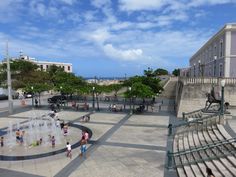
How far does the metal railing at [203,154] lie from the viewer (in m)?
12.3

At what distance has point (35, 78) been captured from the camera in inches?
2245

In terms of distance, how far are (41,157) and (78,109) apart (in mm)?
19158

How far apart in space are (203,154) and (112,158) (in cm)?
558

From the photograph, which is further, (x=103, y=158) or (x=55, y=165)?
(x=103, y=158)

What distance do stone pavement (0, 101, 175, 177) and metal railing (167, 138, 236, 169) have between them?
2.71 feet

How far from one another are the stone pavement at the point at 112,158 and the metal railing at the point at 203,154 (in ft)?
2.71

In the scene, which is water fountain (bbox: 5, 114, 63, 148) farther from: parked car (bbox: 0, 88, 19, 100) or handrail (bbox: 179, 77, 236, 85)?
parked car (bbox: 0, 88, 19, 100)

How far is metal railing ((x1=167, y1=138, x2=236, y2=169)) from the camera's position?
1233cm

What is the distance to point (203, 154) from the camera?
13.5 metres

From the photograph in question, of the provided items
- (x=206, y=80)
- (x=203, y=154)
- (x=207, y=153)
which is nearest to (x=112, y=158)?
(x=203, y=154)

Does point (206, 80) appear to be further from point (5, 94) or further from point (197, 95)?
point (5, 94)

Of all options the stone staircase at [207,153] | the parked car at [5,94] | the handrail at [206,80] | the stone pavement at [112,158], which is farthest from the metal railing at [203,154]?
the parked car at [5,94]

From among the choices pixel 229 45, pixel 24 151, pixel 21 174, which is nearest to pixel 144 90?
pixel 229 45

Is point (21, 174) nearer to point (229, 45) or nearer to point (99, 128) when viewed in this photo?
point (99, 128)
